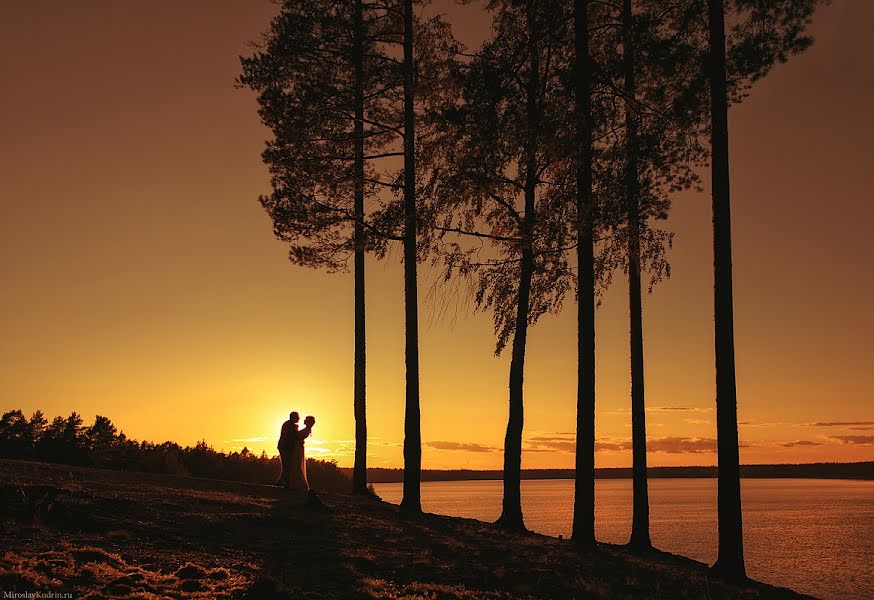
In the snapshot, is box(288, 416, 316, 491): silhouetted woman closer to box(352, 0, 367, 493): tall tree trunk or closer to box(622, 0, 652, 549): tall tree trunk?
box(352, 0, 367, 493): tall tree trunk

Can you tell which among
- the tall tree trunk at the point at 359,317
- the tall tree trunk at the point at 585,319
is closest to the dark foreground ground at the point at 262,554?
the tall tree trunk at the point at 585,319

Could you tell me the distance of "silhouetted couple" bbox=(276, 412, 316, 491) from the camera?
2144 cm

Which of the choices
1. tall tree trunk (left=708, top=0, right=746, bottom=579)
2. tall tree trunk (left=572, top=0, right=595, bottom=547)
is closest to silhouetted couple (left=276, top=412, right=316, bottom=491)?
tall tree trunk (left=572, top=0, right=595, bottom=547)

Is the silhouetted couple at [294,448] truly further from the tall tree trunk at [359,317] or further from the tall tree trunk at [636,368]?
the tall tree trunk at [636,368]

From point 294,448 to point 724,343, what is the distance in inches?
464

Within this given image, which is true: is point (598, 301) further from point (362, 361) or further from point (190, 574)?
point (190, 574)

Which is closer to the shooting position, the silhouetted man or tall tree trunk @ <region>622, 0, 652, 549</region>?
tall tree trunk @ <region>622, 0, 652, 549</region>

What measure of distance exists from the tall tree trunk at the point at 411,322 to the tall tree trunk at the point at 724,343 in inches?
336

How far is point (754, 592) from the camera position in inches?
566

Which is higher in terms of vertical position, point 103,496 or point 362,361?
point 362,361

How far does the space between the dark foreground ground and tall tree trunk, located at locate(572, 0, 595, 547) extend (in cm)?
106

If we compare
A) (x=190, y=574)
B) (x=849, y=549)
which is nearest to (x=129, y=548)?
(x=190, y=574)

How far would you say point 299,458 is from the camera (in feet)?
70.7

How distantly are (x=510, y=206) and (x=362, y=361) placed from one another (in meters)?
7.16
